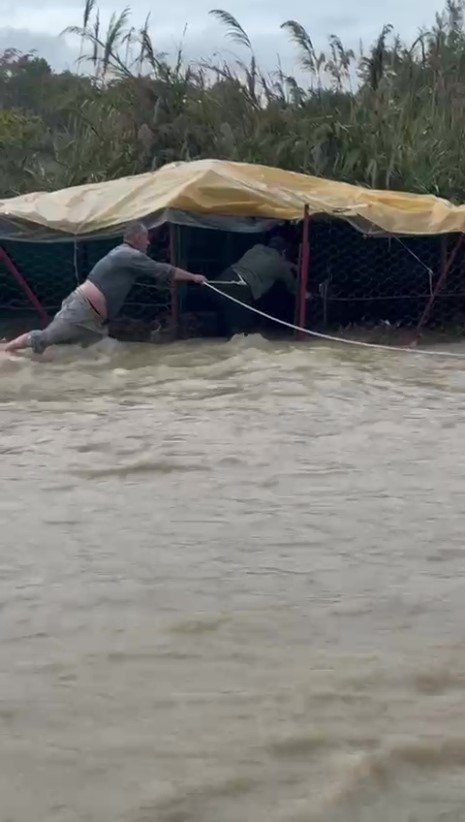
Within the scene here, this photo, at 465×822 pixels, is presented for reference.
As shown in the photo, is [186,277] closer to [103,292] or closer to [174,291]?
[174,291]

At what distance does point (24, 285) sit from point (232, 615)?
26.1ft

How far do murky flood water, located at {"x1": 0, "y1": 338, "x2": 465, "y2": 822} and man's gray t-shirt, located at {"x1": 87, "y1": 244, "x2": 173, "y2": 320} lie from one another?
2.92m

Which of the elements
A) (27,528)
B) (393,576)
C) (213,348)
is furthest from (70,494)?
(213,348)

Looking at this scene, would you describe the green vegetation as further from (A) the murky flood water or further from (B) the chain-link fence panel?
(A) the murky flood water

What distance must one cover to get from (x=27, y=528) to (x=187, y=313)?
715 centimetres

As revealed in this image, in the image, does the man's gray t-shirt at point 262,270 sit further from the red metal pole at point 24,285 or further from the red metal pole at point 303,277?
the red metal pole at point 24,285

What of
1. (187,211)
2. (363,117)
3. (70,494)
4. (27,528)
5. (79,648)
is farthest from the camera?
(363,117)

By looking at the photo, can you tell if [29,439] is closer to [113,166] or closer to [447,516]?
[447,516]

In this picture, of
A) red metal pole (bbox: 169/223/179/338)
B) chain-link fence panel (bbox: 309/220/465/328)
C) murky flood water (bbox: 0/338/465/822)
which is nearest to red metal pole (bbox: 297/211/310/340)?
chain-link fence panel (bbox: 309/220/465/328)

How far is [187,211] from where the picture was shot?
1152 centimetres

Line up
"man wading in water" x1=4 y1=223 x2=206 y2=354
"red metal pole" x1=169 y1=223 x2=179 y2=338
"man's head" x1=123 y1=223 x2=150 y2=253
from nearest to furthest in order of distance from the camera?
"man wading in water" x1=4 y1=223 x2=206 y2=354
"man's head" x1=123 y1=223 x2=150 y2=253
"red metal pole" x1=169 y1=223 x2=179 y2=338

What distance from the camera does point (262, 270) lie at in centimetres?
1198

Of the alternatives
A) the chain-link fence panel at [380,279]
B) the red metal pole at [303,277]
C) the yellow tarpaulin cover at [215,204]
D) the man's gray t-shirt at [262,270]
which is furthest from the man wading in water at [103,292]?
the chain-link fence panel at [380,279]

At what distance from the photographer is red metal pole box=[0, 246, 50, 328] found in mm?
12023
